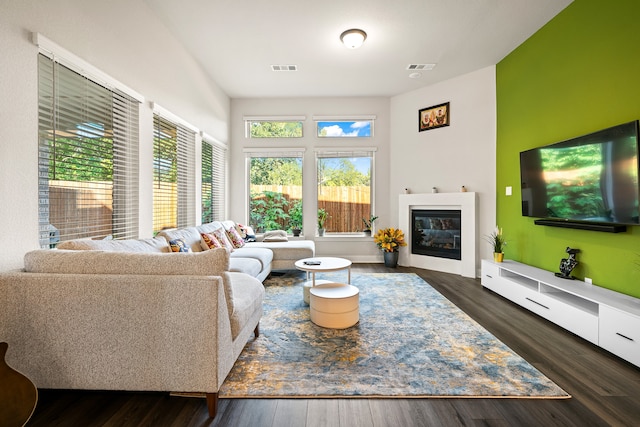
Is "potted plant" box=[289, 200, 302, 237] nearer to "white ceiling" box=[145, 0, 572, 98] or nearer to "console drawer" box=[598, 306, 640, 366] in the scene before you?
"white ceiling" box=[145, 0, 572, 98]

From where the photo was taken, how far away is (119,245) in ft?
7.17

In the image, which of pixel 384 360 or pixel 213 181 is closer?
pixel 384 360

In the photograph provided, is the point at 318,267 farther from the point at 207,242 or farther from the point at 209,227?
the point at 209,227

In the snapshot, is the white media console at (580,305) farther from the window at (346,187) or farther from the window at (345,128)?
the window at (345,128)

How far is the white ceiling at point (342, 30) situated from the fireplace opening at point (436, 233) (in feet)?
7.49

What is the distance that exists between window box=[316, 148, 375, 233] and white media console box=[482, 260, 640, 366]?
8.73ft

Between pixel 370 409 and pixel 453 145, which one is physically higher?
pixel 453 145

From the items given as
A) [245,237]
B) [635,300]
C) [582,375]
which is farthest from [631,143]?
[245,237]

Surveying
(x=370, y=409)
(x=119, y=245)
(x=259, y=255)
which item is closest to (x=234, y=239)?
(x=259, y=255)

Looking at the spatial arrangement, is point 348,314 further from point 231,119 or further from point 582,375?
point 231,119

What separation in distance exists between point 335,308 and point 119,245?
1.80 metres

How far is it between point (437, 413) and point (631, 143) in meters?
2.54

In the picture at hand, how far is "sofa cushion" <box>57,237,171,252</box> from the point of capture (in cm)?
185

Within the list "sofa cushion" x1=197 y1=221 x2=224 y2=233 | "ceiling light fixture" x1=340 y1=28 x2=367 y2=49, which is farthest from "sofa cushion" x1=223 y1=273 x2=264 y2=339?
"ceiling light fixture" x1=340 y1=28 x2=367 y2=49
